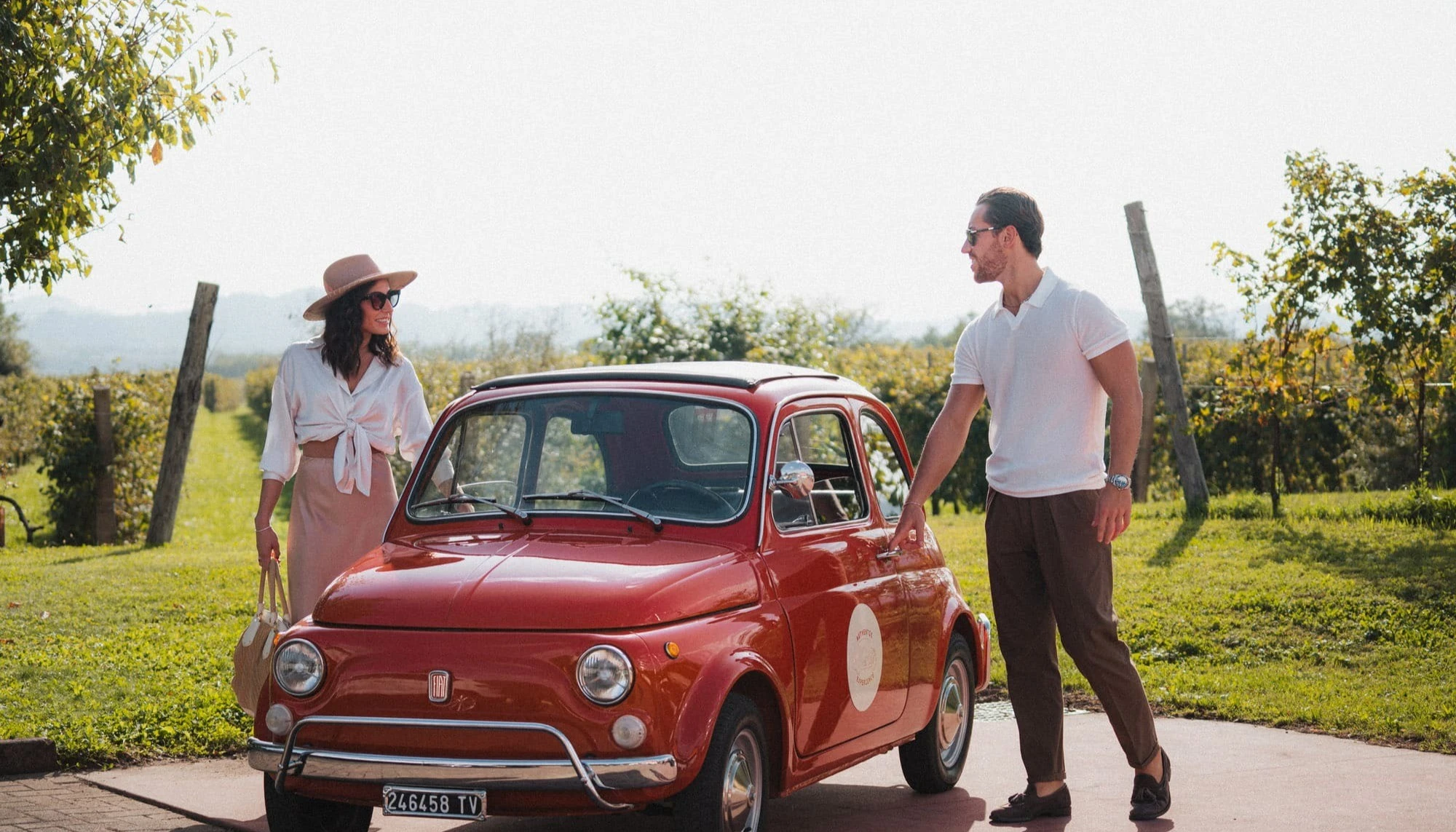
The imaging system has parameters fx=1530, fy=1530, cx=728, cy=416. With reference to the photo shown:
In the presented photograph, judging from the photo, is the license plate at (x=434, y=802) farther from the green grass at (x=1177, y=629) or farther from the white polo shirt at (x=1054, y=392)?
the green grass at (x=1177, y=629)

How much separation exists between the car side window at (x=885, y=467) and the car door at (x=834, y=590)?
0.60ft

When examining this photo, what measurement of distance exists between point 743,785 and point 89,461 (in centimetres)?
1544

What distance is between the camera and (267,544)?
→ 6.39 metres

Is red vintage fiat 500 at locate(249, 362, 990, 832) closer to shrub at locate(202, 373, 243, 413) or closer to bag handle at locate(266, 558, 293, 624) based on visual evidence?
bag handle at locate(266, 558, 293, 624)

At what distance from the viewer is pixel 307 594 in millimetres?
6527

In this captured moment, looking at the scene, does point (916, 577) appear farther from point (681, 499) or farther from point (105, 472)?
point (105, 472)

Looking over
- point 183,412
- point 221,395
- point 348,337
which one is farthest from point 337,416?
point 221,395

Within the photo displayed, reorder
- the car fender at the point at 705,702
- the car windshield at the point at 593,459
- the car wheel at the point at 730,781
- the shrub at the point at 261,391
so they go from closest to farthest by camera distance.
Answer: the car fender at the point at 705,702 → the car wheel at the point at 730,781 → the car windshield at the point at 593,459 → the shrub at the point at 261,391

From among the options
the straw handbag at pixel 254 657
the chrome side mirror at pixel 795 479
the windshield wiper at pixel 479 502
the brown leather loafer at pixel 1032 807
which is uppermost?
the chrome side mirror at pixel 795 479

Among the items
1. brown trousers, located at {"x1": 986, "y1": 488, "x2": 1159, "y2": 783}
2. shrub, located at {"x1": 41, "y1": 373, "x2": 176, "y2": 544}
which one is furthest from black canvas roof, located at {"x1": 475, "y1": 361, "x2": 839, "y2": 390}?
shrub, located at {"x1": 41, "y1": 373, "x2": 176, "y2": 544}

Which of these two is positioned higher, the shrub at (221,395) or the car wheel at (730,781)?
the shrub at (221,395)

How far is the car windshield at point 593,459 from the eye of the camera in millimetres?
5820

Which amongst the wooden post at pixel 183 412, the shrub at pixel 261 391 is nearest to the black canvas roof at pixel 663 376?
the wooden post at pixel 183 412

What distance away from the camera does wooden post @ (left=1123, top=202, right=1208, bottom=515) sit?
15102 mm
